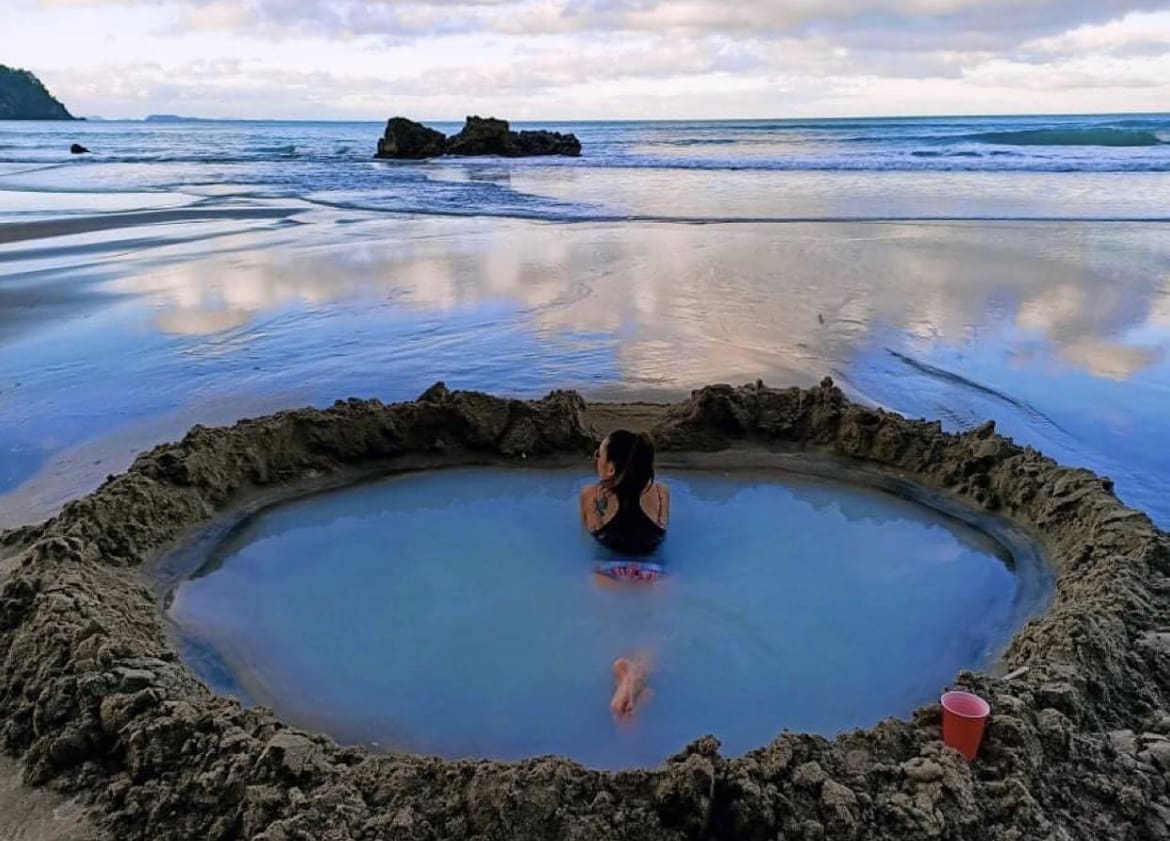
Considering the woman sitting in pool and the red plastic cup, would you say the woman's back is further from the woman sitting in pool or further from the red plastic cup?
the red plastic cup

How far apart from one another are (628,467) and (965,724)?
67.3 inches

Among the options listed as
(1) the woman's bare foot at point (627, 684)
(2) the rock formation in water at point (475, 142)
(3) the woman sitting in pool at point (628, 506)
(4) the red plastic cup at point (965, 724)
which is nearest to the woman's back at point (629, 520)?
(3) the woman sitting in pool at point (628, 506)

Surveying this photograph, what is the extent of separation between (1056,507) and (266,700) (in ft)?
11.0

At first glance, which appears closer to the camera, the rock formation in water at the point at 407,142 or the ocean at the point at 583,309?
the ocean at the point at 583,309

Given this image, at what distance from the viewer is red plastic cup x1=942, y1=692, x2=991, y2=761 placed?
2352 millimetres

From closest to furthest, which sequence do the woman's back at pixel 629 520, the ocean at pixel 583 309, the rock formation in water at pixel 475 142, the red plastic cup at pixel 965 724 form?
the red plastic cup at pixel 965 724 → the woman's back at pixel 629 520 → the ocean at pixel 583 309 → the rock formation in water at pixel 475 142

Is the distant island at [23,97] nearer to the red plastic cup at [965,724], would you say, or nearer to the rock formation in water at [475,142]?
the rock formation in water at [475,142]

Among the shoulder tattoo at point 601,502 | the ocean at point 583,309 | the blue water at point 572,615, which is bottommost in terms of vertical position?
the ocean at point 583,309

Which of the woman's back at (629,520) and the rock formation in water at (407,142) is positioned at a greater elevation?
the woman's back at (629,520)

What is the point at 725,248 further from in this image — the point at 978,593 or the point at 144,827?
the point at 144,827

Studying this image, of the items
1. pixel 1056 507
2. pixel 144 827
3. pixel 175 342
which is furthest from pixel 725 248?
pixel 144 827

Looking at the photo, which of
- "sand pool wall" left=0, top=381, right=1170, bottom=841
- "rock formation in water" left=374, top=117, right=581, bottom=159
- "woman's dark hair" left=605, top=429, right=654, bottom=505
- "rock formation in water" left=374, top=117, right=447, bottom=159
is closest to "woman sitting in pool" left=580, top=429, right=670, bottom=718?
"woman's dark hair" left=605, top=429, right=654, bottom=505

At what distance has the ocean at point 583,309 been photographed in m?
5.67

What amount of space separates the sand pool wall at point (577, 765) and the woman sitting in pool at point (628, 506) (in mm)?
1452
